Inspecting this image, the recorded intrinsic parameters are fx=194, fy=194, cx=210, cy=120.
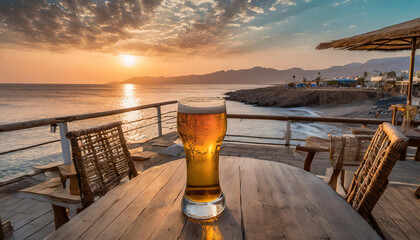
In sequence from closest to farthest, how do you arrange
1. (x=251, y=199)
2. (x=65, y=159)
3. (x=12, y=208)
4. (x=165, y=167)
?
(x=251, y=199), (x=165, y=167), (x=12, y=208), (x=65, y=159)

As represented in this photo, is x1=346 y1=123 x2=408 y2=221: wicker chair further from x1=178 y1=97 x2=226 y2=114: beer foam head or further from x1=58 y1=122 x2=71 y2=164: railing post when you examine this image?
x1=58 y1=122 x2=71 y2=164: railing post

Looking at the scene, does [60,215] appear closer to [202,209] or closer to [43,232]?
[43,232]

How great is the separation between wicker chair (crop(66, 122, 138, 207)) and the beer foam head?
0.83m

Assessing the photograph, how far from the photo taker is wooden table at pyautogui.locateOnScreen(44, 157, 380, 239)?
53cm

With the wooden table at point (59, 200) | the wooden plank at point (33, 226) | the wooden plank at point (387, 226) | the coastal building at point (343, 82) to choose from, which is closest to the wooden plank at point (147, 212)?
the wooden table at point (59, 200)

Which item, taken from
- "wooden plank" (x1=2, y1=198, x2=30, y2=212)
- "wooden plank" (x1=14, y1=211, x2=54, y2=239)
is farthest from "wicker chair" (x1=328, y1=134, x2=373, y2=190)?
"wooden plank" (x1=2, y1=198, x2=30, y2=212)

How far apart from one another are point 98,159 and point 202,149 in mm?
929

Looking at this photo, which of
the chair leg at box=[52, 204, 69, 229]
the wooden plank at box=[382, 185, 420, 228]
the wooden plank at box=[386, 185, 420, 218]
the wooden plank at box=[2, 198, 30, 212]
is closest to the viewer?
the chair leg at box=[52, 204, 69, 229]

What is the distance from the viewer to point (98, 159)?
1.23 metres

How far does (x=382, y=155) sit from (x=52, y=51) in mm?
38329

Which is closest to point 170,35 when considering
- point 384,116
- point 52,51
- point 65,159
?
point 65,159

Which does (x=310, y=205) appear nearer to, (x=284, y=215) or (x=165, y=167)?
(x=284, y=215)

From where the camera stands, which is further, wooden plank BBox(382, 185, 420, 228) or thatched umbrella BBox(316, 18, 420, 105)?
thatched umbrella BBox(316, 18, 420, 105)

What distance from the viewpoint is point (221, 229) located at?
1.77 ft
